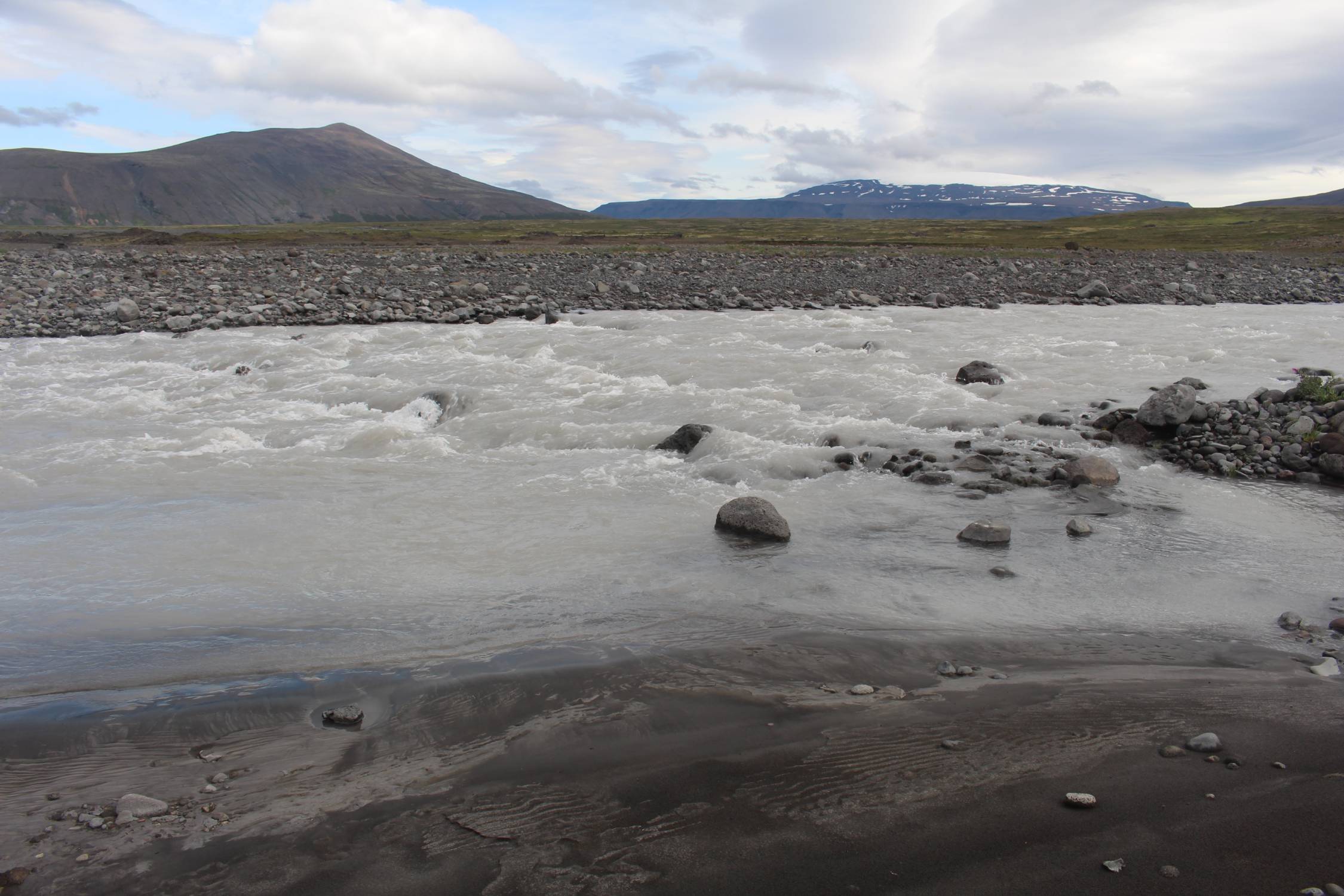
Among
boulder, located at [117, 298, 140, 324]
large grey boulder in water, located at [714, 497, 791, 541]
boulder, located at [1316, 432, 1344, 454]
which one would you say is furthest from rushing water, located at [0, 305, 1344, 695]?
boulder, located at [117, 298, 140, 324]

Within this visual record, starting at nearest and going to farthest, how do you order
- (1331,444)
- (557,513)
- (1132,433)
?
(557,513) < (1331,444) < (1132,433)

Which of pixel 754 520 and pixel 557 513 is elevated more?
pixel 754 520

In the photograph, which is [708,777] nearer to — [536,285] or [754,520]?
[754,520]

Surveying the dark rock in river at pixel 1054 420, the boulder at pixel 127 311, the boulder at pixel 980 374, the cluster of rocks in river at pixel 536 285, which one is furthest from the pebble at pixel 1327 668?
the boulder at pixel 127 311

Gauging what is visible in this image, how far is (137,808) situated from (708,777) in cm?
333

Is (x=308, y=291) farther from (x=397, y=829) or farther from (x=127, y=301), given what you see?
(x=397, y=829)

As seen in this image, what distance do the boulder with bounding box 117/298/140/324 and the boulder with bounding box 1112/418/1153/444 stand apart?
96.3 feet

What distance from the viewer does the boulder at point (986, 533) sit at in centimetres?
950

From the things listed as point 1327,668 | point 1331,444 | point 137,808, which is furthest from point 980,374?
point 137,808

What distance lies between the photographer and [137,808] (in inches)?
182

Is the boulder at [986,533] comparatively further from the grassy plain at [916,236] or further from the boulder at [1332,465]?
the grassy plain at [916,236]

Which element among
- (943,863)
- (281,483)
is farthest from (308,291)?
(943,863)

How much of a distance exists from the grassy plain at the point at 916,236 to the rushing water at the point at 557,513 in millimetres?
39188

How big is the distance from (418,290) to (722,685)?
28163mm
